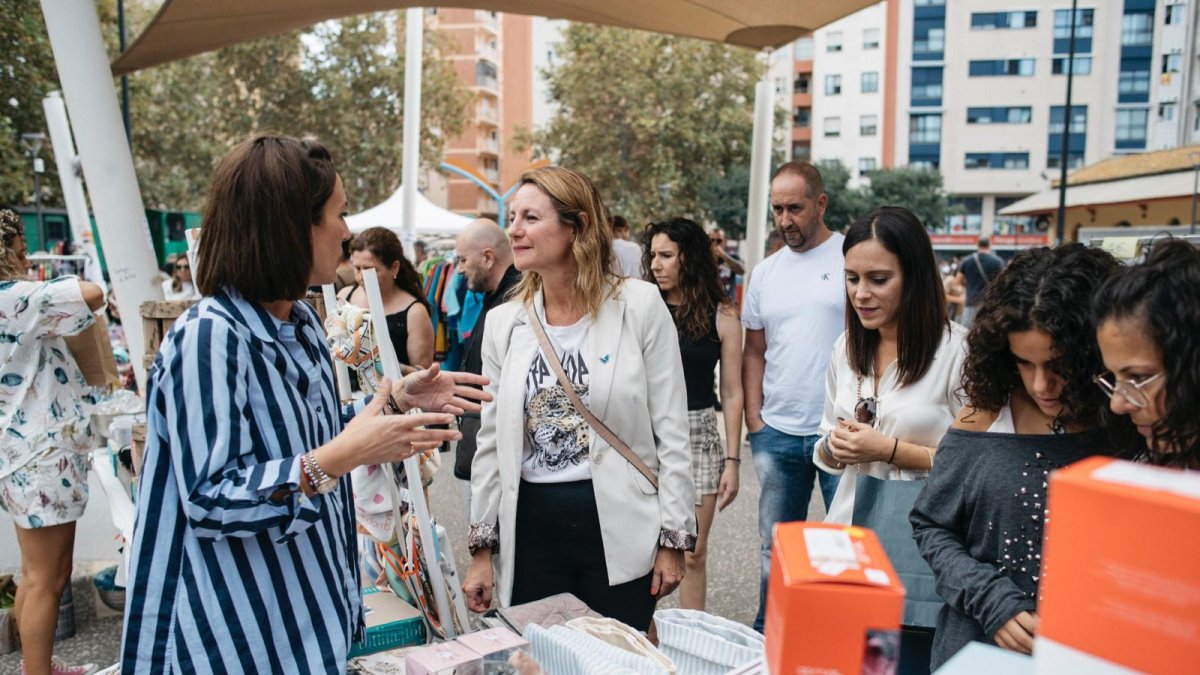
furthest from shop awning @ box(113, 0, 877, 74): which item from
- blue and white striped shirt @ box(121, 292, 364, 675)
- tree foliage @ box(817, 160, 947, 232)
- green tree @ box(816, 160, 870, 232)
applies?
tree foliage @ box(817, 160, 947, 232)

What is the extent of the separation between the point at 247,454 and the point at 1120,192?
20.0m

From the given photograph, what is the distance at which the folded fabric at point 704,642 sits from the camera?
1.62 m

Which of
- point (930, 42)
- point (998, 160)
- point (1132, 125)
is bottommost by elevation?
point (998, 160)

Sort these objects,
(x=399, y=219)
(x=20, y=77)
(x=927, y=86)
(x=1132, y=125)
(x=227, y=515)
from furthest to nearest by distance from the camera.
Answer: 1. (x=927, y=86)
2. (x=1132, y=125)
3. (x=399, y=219)
4. (x=20, y=77)
5. (x=227, y=515)

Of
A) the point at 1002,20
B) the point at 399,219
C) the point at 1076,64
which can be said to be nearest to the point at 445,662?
the point at 399,219

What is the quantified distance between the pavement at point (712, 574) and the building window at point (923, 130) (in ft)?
172

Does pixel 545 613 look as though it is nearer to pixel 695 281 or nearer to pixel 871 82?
pixel 695 281

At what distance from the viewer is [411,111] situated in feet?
35.1

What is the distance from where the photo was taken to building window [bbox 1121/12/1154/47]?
4650cm

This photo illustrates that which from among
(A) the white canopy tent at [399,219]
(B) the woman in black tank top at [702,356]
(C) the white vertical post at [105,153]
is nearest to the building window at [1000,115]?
(A) the white canopy tent at [399,219]

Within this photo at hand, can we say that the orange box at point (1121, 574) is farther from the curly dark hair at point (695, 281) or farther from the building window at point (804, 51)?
A: the building window at point (804, 51)

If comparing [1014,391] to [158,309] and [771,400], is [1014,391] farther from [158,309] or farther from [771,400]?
[158,309]

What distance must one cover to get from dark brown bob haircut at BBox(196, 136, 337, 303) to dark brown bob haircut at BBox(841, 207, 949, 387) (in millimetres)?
1611

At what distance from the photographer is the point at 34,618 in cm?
315
